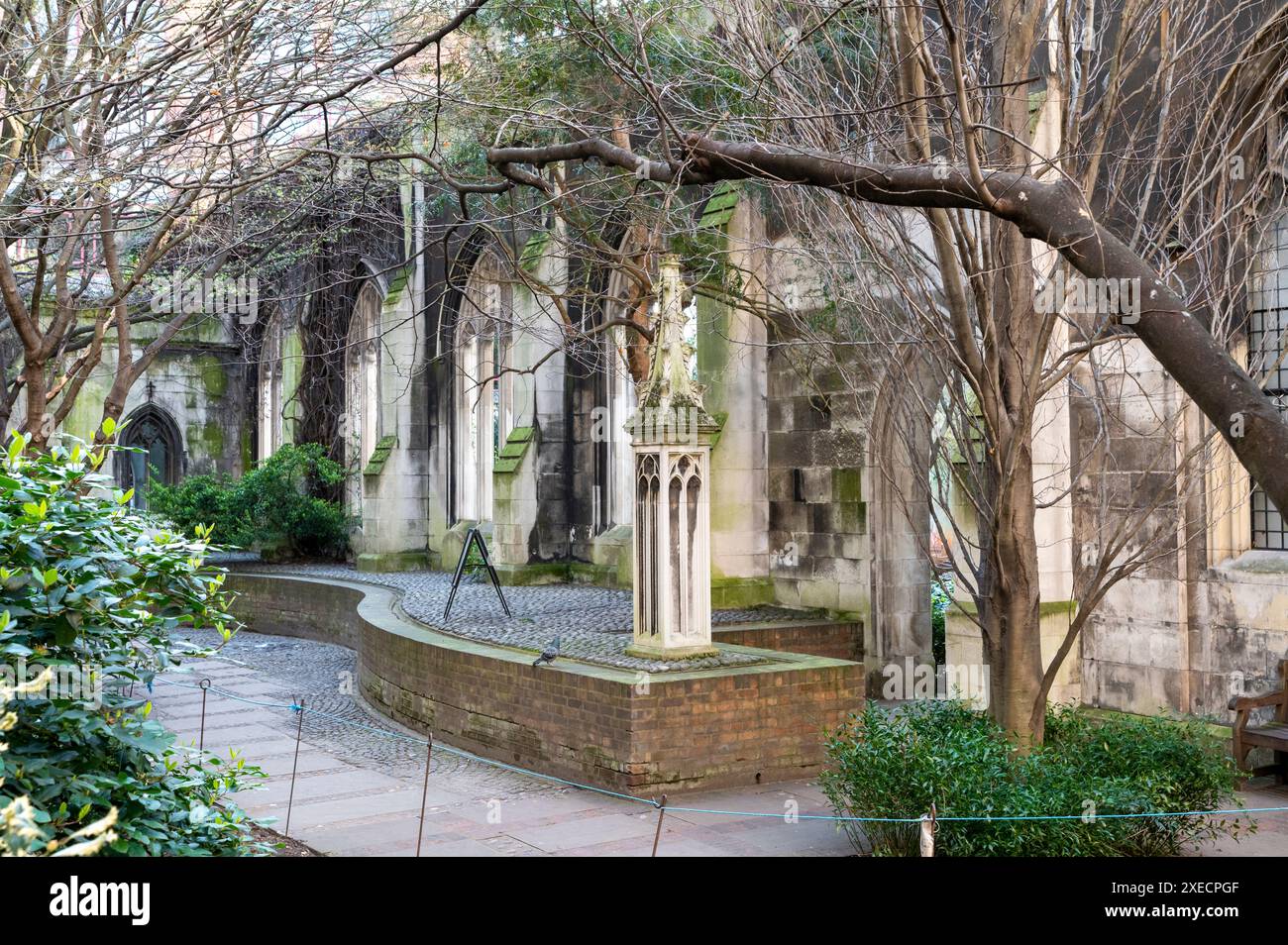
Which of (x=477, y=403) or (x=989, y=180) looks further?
(x=477, y=403)

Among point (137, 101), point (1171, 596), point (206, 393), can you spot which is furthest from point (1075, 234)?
point (206, 393)

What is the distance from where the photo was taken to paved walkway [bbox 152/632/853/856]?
25.5 ft

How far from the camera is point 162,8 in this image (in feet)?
31.4

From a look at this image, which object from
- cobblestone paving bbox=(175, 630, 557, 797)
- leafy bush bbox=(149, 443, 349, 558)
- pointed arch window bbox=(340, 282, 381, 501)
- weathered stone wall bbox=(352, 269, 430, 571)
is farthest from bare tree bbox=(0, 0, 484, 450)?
pointed arch window bbox=(340, 282, 381, 501)

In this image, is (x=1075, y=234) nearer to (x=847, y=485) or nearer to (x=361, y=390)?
(x=847, y=485)

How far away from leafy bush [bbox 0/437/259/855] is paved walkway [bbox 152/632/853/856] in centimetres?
57

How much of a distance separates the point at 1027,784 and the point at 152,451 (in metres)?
28.4

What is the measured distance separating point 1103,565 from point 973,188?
3054 mm

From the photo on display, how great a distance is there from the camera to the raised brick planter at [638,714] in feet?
30.3

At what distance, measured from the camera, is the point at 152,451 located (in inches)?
1228

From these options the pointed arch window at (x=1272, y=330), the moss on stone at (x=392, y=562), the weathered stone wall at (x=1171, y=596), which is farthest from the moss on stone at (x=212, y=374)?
the pointed arch window at (x=1272, y=330)
